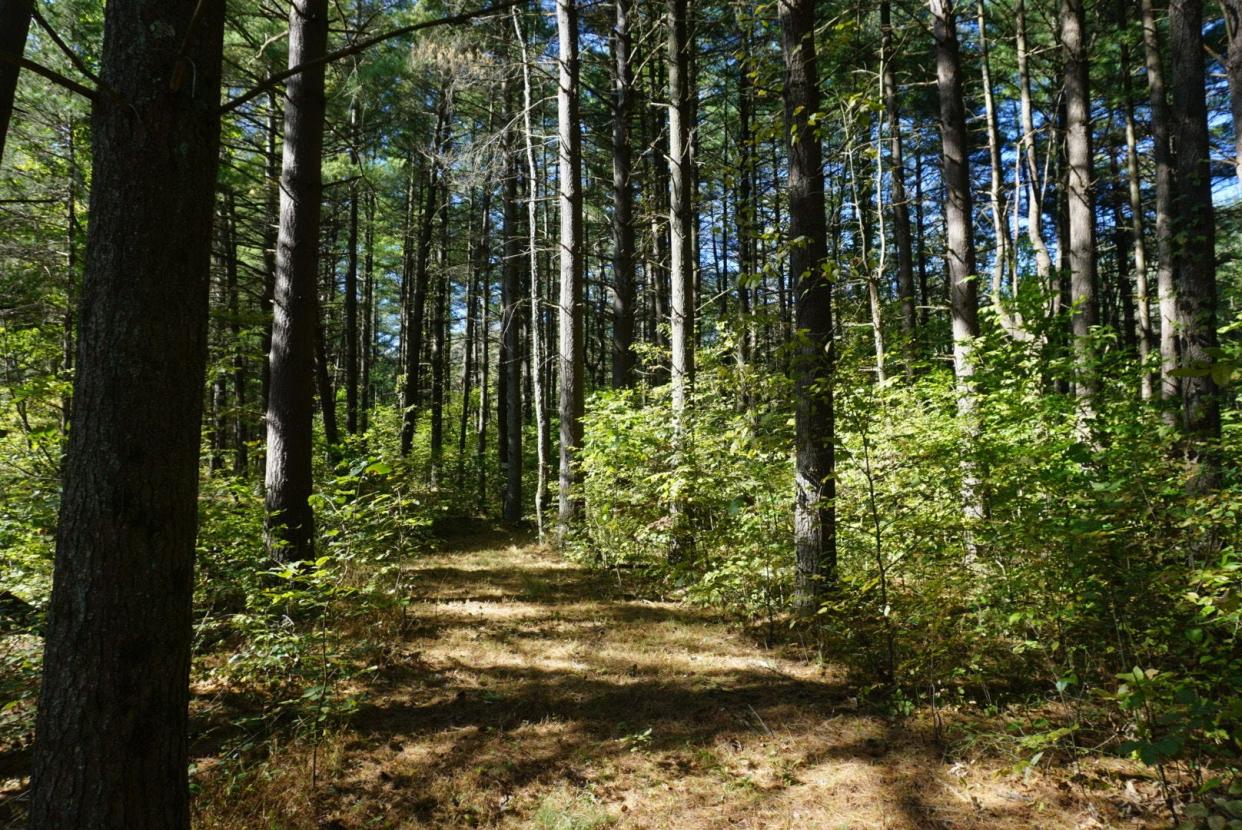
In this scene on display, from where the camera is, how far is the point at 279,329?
5742 mm

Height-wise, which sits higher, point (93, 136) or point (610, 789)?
point (93, 136)

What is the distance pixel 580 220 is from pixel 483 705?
816 centimetres

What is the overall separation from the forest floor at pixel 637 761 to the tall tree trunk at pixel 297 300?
176 centimetres

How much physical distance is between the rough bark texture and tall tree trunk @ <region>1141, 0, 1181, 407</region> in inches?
294

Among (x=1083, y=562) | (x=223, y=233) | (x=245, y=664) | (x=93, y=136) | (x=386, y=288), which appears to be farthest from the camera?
(x=386, y=288)

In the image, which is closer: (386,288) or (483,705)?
(483,705)

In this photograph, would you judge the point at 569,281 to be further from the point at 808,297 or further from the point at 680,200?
the point at 808,297

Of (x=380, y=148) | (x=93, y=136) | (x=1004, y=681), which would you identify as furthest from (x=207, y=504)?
(x=380, y=148)

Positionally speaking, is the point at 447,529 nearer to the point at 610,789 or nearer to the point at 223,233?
the point at 223,233

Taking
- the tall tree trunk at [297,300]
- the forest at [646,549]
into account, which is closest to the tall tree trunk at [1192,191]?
the forest at [646,549]

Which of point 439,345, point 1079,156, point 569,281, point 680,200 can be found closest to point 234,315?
point 569,281

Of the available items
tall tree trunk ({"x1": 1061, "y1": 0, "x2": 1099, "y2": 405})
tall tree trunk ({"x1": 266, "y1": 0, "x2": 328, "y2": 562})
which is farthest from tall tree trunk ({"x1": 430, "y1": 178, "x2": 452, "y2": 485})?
tall tree trunk ({"x1": 1061, "y1": 0, "x2": 1099, "y2": 405})

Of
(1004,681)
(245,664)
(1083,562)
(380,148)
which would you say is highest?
(380,148)

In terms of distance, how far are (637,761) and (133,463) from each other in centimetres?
308
